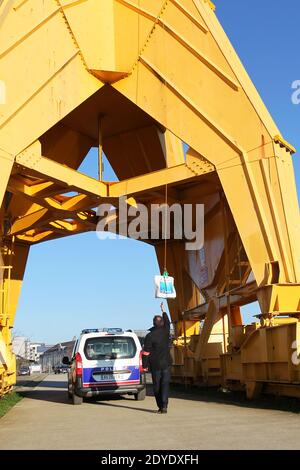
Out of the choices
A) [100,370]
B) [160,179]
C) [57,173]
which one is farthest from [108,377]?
[160,179]

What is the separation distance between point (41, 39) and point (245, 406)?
32.1 ft

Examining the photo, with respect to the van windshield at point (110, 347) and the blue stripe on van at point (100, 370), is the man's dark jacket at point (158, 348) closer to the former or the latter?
the blue stripe on van at point (100, 370)

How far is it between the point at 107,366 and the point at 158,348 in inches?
129

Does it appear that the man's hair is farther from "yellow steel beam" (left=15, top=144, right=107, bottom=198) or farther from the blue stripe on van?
"yellow steel beam" (left=15, top=144, right=107, bottom=198)

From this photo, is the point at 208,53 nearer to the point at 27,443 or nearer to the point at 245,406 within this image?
the point at 245,406

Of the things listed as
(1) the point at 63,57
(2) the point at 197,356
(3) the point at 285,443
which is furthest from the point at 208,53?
(3) the point at 285,443

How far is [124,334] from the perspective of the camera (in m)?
13.3

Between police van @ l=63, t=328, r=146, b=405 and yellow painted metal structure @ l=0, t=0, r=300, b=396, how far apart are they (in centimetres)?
207

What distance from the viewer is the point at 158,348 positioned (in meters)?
9.75

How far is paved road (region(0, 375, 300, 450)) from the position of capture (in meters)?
6.05

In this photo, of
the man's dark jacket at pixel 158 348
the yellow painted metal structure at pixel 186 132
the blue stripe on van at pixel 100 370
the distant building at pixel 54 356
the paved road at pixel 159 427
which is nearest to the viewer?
the paved road at pixel 159 427

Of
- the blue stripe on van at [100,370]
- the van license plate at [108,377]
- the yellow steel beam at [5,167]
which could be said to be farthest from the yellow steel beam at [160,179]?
the van license plate at [108,377]

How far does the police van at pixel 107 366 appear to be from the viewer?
12.5m

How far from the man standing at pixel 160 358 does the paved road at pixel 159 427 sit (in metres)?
0.35
